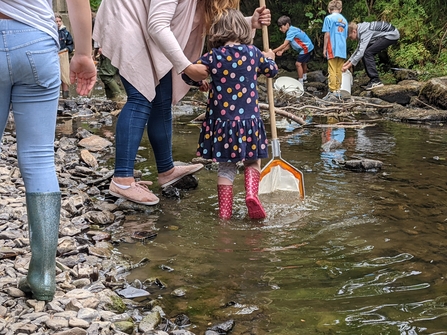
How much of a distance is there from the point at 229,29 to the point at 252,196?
100cm

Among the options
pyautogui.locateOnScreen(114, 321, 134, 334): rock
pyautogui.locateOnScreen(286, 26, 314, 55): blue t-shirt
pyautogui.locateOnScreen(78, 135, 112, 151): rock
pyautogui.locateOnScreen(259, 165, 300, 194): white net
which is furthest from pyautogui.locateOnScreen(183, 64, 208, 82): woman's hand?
pyautogui.locateOnScreen(286, 26, 314, 55): blue t-shirt

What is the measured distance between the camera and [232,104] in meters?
3.66

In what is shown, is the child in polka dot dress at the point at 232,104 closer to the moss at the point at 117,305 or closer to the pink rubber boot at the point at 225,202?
the pink rubber boot at the point at 225,202

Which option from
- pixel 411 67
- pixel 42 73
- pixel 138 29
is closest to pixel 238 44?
pixel 138 29

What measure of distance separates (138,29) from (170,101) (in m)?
0.53

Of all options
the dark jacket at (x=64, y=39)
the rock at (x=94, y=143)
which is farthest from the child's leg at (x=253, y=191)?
the dark jacket at (x=64, y=39)

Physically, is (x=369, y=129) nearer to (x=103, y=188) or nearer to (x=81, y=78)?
(x=103, y=188)

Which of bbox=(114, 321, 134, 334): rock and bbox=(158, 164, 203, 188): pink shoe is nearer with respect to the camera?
bbox=(114, 321, 134, 334): rock

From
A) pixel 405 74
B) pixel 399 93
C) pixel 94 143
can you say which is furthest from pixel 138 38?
pixel 405 74

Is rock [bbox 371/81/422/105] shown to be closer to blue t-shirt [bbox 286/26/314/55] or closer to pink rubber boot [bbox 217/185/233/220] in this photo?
blue t-shirt [bbox 286/26/314/55]

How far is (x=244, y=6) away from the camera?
17.0 m

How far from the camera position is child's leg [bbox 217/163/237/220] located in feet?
12.2

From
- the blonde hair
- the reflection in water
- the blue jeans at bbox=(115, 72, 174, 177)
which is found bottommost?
the reflection in water

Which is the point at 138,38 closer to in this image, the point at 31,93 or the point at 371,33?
the point at 31,93
